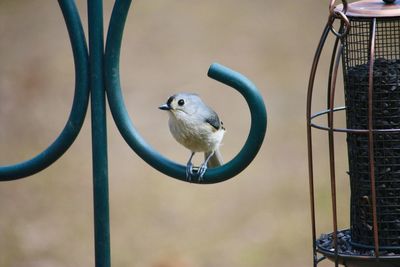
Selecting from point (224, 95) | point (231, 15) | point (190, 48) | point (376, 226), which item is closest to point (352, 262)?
point (376, 226)

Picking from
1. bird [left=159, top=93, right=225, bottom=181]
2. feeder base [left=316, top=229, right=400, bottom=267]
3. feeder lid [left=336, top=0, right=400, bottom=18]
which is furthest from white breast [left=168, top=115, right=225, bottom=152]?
feeder lid [left=336, top=0, right=400, bottom=18]

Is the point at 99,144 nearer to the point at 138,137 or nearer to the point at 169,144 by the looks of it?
the point at 138,137

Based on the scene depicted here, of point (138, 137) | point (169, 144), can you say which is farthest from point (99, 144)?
point (169, 144)

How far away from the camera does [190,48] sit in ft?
33.3

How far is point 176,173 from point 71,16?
0.66m

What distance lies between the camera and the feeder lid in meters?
3.70

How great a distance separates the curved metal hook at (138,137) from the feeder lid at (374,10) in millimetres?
681

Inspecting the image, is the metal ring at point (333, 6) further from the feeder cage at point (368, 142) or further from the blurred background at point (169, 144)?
the blurred background at point (169, 144)

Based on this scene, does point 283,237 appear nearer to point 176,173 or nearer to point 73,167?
point 73,167

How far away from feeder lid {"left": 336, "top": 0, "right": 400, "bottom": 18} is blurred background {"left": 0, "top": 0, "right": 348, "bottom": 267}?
150 inches

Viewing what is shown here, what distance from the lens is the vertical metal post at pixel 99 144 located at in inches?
133

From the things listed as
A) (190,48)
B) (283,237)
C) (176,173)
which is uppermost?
(190,48)

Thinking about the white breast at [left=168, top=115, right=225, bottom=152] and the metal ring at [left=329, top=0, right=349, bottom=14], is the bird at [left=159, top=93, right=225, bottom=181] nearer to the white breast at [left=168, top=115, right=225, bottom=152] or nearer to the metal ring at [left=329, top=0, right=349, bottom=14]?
the white breast at [left=168, top=115, right=225, bottom=152]

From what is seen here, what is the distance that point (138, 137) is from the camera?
3467 millimetres
